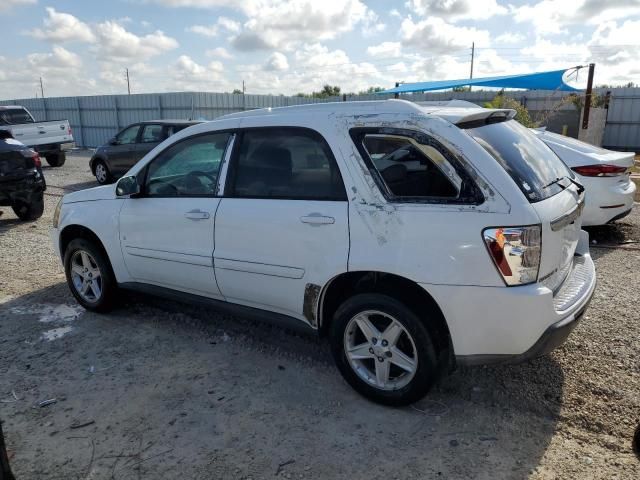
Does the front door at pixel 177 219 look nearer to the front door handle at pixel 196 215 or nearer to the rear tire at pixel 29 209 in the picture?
the front door handle at pixel 196 215

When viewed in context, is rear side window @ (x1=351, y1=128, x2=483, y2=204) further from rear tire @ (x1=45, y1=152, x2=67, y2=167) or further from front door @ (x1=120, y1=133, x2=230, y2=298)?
rear tire @ (x1=45, y1=152, x2=67, y2=167)

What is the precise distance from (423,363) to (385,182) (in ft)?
3.52

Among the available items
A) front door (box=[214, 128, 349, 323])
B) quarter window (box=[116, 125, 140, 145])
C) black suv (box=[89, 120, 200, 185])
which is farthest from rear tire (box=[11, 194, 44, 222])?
front door (box=[214, 128, 349, 323])

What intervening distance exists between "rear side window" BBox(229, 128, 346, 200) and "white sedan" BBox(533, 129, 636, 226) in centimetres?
410

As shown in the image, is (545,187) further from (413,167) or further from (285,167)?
(285,167)

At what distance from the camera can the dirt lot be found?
2742mm

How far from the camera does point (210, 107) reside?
24.5 metres

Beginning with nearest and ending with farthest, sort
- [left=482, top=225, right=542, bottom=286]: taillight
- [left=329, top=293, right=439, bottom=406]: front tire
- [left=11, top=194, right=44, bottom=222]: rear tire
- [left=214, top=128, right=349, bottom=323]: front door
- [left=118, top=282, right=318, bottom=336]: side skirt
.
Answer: [left=482, top=225, right=542, bottom=286]: taillight → [left=329, top=293, right=439, bottom=406]: front tire → [left=214, top=128, right=349, bottom=323]: front door → [left=118, top=282, right=318, bottom=336]: side skirt → [left=11, top=194, right=44, bottom=222]: rear tire

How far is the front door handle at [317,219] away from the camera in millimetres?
3193

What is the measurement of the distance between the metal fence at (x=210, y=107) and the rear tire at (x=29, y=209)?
51.5 feet

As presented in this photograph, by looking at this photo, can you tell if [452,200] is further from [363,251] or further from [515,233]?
A: [363,251]

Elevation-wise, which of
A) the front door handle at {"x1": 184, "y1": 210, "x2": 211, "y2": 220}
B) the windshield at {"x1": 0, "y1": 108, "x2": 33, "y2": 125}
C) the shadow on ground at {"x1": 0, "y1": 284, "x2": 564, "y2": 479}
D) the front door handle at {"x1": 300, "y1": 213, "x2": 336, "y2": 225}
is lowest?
the shadow on ground at {"x1": 0, "y1": 284, "x2": 564, "y2": 479}

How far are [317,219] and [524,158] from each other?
1296 millimetres

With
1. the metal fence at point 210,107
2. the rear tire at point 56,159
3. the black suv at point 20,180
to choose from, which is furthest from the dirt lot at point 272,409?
the metal fence at point 210,107
